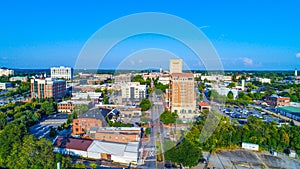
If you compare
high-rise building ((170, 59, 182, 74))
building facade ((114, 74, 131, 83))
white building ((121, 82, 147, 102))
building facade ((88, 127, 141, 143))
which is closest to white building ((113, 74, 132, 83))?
building facade ((114, 74, 131, 83))

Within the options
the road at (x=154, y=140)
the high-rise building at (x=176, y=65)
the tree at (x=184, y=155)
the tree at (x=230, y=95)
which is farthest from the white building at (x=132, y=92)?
the tree at (x=184, y=155)

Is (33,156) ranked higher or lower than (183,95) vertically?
lower

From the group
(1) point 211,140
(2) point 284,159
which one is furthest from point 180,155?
(2) point 284,159

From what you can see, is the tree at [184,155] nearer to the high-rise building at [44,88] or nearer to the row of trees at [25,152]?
the row of trees at [25,152]

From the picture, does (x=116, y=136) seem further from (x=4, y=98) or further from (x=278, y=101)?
(x=4, y=98)

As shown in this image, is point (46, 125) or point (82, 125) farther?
point (46, 125)

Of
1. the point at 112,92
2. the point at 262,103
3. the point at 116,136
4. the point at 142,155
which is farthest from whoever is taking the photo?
the point at 112,92

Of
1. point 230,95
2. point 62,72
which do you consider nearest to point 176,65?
point 230,95

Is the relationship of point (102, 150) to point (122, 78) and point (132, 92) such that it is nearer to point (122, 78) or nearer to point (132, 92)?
point (132, 92)
